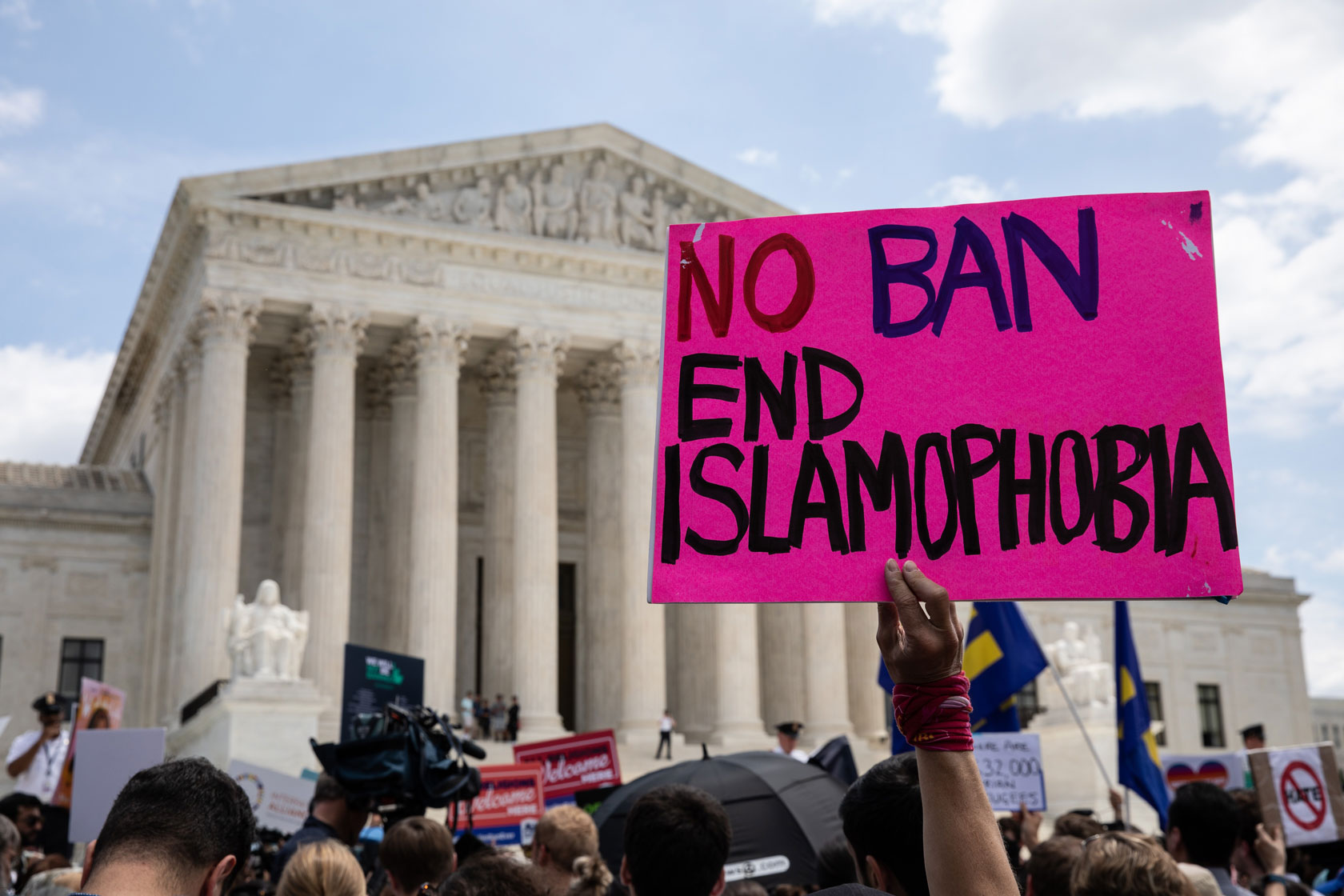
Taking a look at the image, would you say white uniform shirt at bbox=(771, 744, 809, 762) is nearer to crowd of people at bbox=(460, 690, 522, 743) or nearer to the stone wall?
crowd of people at bbox=(460, 690, 522, 743)

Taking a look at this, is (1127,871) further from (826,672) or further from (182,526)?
(826,672)

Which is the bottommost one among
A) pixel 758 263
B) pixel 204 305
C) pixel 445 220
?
pixel 758 263

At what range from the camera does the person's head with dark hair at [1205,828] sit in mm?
Answer: 6859

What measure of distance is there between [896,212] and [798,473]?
942mm

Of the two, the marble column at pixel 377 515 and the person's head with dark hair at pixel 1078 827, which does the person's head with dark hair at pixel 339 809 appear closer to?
the person's head with dark hair at pixel 1078 827

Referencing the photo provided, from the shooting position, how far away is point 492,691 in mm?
42125

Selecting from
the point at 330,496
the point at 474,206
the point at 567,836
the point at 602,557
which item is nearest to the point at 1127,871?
the point at 567,836

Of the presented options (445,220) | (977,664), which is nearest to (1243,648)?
(445,220)

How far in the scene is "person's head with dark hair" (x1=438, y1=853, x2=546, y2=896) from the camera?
5.43 metres

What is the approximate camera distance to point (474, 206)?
43.2 m

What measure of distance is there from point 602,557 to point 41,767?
97.2 feet

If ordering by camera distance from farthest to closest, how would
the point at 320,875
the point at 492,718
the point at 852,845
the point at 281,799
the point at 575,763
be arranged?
1. the point at 492,718
2. the point at 575,763
3. the point at 281,799
4. the point at 320,875
5. the point at 852,845

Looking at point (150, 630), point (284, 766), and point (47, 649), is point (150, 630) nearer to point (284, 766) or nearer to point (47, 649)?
point (47, 649)

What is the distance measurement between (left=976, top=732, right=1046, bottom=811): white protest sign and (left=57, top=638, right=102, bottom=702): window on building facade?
36.0 m
